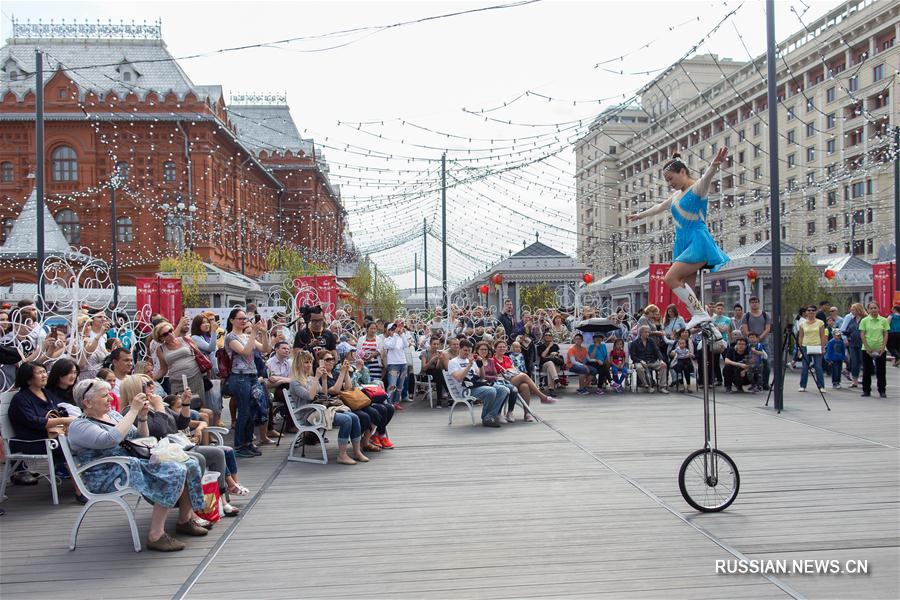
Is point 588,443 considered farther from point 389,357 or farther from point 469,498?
point 389,357

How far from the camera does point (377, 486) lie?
7473 mm

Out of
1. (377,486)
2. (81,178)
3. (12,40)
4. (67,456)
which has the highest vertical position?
(12,40)

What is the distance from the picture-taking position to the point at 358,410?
895 centimetres

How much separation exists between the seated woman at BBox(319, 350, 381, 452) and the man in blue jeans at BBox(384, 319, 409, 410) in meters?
4.65

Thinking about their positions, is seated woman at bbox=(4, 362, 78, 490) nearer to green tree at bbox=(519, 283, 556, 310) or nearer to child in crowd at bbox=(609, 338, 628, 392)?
child in crowd at bbox=(609, 338, 628, 392)

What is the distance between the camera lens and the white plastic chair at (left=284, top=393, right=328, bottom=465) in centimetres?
870

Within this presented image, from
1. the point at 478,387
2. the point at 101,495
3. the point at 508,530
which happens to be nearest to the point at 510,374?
the point at 478,387

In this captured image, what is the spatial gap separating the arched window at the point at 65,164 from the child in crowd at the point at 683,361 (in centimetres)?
3720

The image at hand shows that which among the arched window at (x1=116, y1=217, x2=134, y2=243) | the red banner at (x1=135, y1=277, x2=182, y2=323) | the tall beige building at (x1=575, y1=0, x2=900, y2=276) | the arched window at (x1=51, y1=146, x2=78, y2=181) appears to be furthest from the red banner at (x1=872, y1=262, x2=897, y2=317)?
the arched window at (x1=51, y1=146, x2=78, y2=181)

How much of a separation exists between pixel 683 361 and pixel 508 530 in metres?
10.7

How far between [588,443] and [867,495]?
11.6 ft

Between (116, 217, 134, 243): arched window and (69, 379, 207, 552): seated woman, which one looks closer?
(69, 379, 207, 552): seated woman

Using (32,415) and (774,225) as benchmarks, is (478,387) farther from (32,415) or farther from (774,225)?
(32,415)

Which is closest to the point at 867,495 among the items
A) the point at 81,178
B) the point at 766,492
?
the point at 766,492
